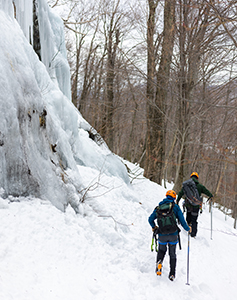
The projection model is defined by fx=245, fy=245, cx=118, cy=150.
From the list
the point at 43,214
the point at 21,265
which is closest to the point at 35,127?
the point at 43,214

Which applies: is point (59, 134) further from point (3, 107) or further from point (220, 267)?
point (220, 267)

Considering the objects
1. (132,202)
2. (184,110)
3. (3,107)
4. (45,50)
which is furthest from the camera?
(184,110)

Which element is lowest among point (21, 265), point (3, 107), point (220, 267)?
point (220, 267)

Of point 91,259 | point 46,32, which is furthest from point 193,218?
point 46,32

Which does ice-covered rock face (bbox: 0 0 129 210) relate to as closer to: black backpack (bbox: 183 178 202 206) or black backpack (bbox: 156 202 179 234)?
black backpack (bbox: 156 202 179 234)

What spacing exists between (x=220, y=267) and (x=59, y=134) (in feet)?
15.0

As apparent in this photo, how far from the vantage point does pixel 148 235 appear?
559 centimetres

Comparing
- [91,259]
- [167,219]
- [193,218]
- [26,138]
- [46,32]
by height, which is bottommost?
[193,218]

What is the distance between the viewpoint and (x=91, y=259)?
12.4 feet

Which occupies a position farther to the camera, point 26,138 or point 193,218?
point 193,218

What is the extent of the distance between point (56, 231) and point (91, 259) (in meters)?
0.70

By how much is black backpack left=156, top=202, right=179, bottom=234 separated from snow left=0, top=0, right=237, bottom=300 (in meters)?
0.81

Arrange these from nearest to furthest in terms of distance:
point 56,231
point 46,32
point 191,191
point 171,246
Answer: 1. point 56,231
2. point 171,246
3. point 191,191
4. point 46,32

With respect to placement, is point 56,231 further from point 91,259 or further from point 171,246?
point 171,246
